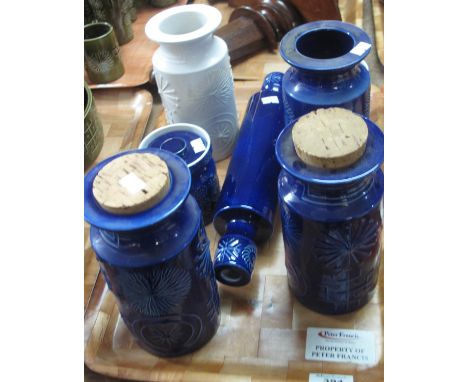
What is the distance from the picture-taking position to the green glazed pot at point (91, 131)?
96 centimetres

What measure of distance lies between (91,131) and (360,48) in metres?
0.55

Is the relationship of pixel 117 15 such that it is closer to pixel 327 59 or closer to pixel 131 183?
pixel 327 59

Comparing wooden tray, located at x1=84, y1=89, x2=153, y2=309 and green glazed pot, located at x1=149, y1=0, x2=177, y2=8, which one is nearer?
wooden tray, located at x1=84, y1=89, x2=153, y2=309

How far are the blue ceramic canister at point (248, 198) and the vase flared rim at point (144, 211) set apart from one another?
0.61 ft

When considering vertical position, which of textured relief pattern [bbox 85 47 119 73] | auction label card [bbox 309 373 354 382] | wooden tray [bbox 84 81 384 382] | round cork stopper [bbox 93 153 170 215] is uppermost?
round cork stopper [bbox 93 153 170 215]

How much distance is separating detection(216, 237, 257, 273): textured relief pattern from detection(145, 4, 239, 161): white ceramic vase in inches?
11.7

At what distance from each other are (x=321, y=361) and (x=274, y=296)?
121mm

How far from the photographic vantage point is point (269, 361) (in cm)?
66

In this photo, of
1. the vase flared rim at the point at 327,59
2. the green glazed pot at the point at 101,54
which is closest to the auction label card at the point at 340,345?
the vase flared rim at the point at 327,59

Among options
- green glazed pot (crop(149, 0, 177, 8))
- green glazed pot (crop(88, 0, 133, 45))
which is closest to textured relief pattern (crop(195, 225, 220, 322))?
green glazed pot (crop(88, 0, 133, 45))

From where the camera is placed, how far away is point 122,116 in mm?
1123

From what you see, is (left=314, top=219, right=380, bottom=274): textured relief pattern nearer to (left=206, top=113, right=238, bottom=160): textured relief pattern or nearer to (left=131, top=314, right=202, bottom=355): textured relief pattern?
(left=131, top=314, right=202, bottom=355): textured relief pattern

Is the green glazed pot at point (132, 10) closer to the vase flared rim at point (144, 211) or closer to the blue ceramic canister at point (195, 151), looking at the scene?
the blue ceramic canister at point (195, 151)

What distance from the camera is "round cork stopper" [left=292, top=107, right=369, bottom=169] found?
529 mm
